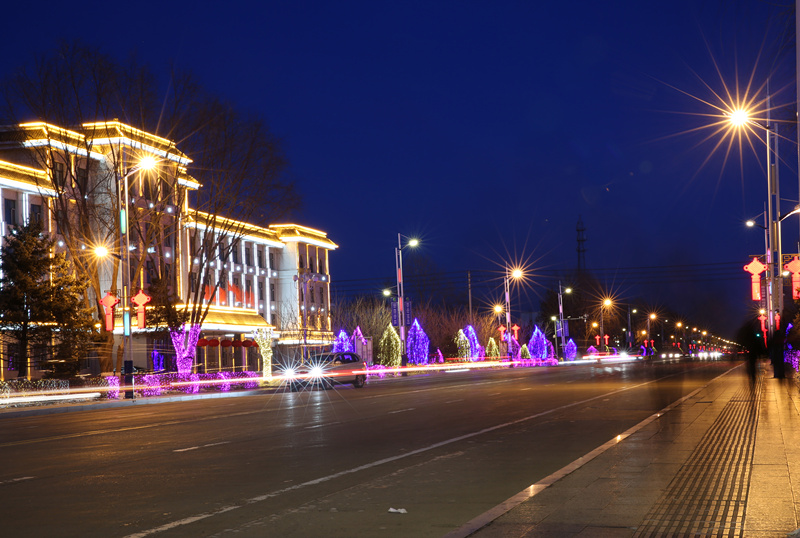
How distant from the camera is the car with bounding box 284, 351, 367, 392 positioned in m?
38.5

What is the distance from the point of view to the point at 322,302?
315 feet

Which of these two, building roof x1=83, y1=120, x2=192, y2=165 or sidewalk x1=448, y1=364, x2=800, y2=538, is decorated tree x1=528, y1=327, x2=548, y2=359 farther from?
sidewalk x1=448, y1=364, x2=800, y2=538

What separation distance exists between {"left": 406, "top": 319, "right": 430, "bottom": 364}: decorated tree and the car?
2800 centimetres

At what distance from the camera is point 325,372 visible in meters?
38.3

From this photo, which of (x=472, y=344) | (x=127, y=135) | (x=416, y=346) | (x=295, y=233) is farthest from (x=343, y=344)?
(x=295, y=233)

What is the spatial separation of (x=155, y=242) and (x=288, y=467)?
3880 centimetres

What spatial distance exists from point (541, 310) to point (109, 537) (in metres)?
150

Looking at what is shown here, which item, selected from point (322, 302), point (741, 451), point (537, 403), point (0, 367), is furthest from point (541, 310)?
point (741, 451)

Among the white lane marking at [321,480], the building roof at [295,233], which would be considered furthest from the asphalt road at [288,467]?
the building roof at [295,233]

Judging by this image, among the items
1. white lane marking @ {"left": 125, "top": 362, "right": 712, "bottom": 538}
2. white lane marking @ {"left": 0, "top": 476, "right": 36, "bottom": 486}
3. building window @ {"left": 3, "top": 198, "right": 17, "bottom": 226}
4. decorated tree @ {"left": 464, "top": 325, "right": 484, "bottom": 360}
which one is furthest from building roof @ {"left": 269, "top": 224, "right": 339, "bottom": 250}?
white lane marking @ {"left": 0, "top": 476, "right": 36, "bottom": 486}

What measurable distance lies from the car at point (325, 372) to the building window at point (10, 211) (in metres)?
22.5

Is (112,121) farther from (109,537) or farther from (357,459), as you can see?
(109,537)

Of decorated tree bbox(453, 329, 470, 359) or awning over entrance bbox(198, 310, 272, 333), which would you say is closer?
awning over entrance bbox(198, 310, 272, 333)

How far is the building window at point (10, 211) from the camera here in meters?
50.9
